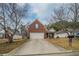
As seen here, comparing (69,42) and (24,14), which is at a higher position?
(24,14)

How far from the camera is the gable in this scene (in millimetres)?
8218

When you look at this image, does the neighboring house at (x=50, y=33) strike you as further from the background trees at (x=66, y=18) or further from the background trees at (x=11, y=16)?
the background trees at (x=11, y=16)

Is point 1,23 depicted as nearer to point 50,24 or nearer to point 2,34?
point 2,34

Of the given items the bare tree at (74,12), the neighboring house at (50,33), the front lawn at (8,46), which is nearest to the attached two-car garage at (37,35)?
the neighboring house at (50,33)

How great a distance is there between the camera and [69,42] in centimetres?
830

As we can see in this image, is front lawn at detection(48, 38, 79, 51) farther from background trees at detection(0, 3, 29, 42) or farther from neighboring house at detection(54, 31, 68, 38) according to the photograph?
background trees at detection(0, 3, 29, 42)

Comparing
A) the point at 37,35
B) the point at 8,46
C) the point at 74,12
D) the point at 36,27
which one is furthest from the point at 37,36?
the point at 74,12

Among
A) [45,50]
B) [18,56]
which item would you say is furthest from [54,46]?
[18,56]

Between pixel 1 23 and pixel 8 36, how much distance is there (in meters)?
0.31

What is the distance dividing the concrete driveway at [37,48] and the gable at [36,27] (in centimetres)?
23

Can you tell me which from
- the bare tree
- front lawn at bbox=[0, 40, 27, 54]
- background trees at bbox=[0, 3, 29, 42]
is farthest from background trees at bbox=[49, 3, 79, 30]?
front lawn at bbox=[0, 40, 27, 54]

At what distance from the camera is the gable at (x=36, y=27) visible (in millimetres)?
8218

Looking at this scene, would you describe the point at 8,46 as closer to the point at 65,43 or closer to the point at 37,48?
the point at 37,48

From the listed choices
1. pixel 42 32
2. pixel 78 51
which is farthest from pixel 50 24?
pixel 78 51
